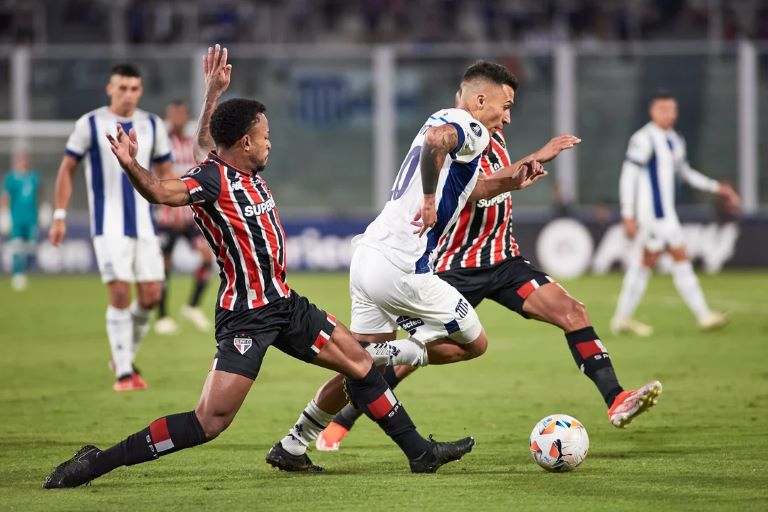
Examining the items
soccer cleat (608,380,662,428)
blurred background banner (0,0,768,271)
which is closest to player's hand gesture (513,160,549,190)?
soccer cleat (608,380,662,428)

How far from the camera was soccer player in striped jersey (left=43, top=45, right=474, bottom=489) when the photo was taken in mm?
5844

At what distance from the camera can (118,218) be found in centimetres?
964

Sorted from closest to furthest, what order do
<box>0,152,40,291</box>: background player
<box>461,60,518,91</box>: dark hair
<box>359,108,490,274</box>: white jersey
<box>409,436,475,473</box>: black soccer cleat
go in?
1. <box>409,436,475,473</box>: black soccer cleat
2. <box>359,108,490,274</box>: white jersey
3. <box>461,60,518,91</box>: dark hair
4. <box>0,152,40,291</box>: background player

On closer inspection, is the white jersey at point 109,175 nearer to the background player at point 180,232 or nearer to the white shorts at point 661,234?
the background player at point 180,232

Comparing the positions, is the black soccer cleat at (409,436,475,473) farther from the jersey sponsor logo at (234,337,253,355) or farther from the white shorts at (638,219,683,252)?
the white shorts at (638,219,683,252)

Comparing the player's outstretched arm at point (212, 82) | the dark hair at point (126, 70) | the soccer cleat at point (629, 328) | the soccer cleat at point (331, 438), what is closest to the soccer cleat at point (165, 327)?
the dark hair at point (126, 70)

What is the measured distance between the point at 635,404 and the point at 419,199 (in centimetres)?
155

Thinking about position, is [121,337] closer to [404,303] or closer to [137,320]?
[137,320]

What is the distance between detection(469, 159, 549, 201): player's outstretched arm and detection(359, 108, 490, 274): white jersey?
5.1 inches

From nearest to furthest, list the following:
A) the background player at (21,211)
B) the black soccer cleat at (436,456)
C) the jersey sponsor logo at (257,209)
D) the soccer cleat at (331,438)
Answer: the jersey sponsor logo at (257,209) < the black soccer cleat at (436,456) < the soccer cleat at (331,438) < the background player at (21,211)

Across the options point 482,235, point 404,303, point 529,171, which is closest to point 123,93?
point 482,235

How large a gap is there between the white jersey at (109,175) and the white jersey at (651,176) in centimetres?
533

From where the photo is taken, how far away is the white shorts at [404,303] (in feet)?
21.0

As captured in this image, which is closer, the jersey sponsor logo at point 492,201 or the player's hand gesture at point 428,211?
the player's hand gesture at point 428,211
